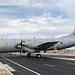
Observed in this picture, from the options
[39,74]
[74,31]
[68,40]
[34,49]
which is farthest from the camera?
[74,31]

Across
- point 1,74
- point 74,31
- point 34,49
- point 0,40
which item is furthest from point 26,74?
point 74,31

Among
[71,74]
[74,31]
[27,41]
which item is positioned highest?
[74,31]

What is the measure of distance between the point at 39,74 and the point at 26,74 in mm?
1016

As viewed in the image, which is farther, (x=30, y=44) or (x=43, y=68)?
(x=30, y=44)

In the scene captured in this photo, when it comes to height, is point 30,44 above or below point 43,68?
→ above

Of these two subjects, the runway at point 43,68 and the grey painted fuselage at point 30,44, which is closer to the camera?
the runway at point 43,68

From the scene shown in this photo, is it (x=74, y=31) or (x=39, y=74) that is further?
(x=74, y=31)

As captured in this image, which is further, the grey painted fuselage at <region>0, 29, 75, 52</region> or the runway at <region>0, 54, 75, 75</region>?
the grey painted fuselage at <region>0, 29, 75, 52</region>

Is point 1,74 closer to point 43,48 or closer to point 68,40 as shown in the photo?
point 43,48

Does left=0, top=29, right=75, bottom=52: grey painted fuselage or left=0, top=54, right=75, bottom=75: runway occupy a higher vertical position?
left=0, top=29, right=75, bottom=52: grey painted fuselage

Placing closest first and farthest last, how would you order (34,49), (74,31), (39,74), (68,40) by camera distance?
(39,74)
(34,49)
(68,40)
(74,31)

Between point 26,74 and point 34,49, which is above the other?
point 34,49

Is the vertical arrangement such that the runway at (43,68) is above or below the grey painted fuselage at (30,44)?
below

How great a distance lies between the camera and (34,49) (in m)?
32.9
